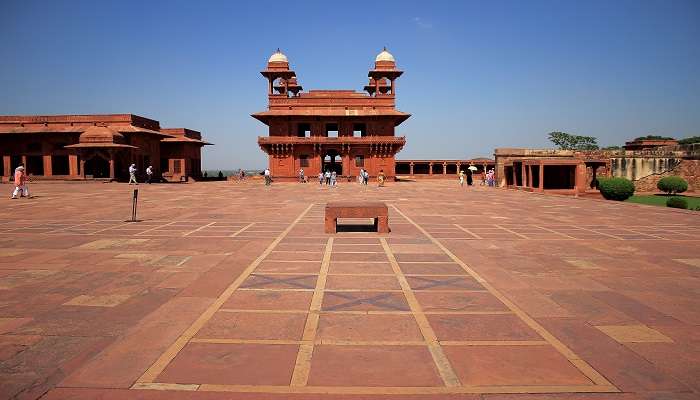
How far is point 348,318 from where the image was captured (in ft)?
11.4

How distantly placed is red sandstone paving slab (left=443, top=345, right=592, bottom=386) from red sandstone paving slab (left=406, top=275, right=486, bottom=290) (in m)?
1.44

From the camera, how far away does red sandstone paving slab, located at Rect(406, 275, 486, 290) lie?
14.3ft

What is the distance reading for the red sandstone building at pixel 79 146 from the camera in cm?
2867

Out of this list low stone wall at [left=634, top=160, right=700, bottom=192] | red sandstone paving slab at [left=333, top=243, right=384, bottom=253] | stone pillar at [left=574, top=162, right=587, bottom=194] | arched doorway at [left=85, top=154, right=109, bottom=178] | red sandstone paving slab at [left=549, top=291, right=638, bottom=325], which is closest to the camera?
red sandstone paving slab at [left=549, top=291, right=638, bottom=325]

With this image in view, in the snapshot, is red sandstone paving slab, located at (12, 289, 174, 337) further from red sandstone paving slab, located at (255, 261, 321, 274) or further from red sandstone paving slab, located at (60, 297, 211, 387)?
red sandstone paving slab, located at (255, 261, 321, 274)

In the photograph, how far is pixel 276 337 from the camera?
308 cm

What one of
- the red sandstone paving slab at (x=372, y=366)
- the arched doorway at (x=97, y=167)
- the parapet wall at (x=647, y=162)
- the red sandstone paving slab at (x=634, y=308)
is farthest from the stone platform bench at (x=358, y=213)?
the arched doorway at (x=97, y=167)

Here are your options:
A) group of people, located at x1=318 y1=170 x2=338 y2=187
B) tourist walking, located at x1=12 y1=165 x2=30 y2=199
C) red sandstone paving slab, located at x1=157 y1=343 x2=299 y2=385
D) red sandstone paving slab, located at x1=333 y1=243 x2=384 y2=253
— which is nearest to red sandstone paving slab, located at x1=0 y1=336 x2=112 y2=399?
red sandstone paving slab, located at x1=157 y1=343 x2=299 y2=385

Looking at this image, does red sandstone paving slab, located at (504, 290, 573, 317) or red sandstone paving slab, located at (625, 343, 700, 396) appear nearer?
red sandstone paving slab, located at (625, 343, 700, 396)

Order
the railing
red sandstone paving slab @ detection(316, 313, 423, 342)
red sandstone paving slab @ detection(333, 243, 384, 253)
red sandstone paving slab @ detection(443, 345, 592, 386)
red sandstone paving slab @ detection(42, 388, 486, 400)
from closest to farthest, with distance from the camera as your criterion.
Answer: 1. red sandstone paving slab @ detection(42, 388, 486, 400)
2. red sandstone paving slab @ detection(443, 345, 592, 386)
3. red sandstone paving slab @ detection(316, 313, 423, 342)
4. red sandstone paving slab @ detection(333, 243, 384, 253)
5. the railing

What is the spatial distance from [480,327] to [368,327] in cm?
89

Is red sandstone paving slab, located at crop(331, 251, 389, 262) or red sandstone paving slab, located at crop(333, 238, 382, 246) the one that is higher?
Answer: red sandstone paving slab, located at crop(333, 238, 382, 246)

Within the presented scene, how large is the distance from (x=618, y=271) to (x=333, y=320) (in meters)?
3.84

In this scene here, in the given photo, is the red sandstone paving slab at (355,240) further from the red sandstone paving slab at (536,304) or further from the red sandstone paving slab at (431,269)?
the red sandstone paving slab at (536,304)
